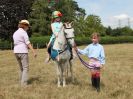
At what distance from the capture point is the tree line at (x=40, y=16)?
4556cm

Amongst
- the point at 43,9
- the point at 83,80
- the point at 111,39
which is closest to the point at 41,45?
the point at 43,9

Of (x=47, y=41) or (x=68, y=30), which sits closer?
(x=68, y=30)

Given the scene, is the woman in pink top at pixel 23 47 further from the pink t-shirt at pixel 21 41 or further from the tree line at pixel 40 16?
the tree line at pixel 40 16

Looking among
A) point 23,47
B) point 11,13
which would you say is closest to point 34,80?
point 23,47

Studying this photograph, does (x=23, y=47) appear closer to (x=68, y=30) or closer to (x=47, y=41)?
(x=68, y=30)

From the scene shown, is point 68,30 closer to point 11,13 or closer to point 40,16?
point 11,13

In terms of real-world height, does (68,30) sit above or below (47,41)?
above

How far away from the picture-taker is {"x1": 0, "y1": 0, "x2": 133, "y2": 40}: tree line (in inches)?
1794

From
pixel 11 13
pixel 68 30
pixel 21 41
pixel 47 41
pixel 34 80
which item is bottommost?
pixel 47 41

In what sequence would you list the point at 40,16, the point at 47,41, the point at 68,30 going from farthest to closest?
the point at 40,16, the point at 47,41, the point at 68,30

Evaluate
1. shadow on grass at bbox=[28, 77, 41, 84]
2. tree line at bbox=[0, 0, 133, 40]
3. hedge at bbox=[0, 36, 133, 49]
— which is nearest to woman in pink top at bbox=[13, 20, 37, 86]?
shadow on grass at bbox=[28, 77, 41, 84]

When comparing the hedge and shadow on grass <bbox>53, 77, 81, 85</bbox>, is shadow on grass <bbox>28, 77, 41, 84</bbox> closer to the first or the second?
shadow on grass <bbox>53, 77, 81, 85</bbox>

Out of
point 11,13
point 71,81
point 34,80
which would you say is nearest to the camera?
point 71,81

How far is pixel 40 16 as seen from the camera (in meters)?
71.4
